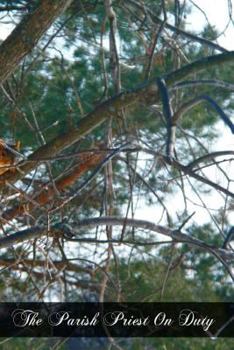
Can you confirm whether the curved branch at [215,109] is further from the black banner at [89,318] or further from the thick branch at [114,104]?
the black banner at [89,318]

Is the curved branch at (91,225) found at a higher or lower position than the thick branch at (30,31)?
lower

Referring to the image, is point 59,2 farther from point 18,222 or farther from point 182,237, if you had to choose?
point 18,222

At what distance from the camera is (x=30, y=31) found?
3.36 meters

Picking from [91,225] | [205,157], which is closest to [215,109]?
[205,157]

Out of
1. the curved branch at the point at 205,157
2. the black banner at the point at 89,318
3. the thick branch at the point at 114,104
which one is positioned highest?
the thick branch at the point at 114,104

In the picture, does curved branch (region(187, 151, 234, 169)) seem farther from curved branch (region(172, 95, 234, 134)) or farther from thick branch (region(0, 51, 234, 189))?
thick branch (region(0, 51, 234, 189))

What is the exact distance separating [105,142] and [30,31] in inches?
35.7

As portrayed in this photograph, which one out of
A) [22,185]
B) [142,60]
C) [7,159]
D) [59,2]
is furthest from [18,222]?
[59,2]

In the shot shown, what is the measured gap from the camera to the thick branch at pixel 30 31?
3.35m

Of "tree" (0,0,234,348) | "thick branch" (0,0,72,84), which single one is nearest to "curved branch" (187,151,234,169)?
"tree" (0,0,234,348)

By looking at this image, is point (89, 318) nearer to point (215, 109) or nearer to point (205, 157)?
point (205, 157)

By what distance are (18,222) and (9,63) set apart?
156cm

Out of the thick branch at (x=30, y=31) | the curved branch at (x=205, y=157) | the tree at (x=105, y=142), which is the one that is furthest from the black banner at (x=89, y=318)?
the curved branch at (x=205, y=157)

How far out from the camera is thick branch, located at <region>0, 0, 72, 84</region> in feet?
Answer: 11.0
